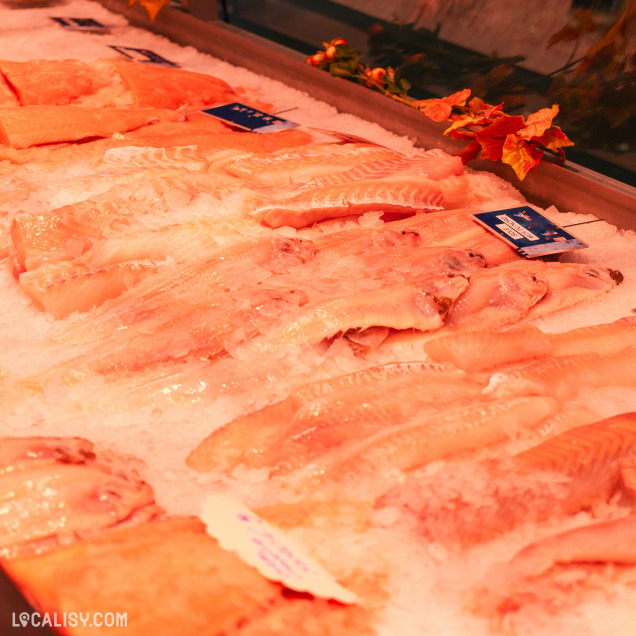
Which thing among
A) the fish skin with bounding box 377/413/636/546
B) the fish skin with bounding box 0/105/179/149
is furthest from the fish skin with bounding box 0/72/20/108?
the fish skin with bounding box 377/413/636/546

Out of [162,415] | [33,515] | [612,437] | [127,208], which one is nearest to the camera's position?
[33,515]

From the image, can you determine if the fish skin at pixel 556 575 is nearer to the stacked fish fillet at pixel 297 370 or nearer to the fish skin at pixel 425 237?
the stacked fish fillet at pixel 297 370

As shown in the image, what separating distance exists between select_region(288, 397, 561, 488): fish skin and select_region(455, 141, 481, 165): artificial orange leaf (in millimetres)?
1865

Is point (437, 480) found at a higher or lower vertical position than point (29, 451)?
higher

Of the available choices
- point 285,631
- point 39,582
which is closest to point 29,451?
point 39,582

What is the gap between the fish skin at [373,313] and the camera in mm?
2168

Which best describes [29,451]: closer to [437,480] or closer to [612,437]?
[437,480]

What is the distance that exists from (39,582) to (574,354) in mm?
1617

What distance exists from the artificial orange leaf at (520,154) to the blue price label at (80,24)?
352 cm

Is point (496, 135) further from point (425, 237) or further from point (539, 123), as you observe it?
point (425, 237)

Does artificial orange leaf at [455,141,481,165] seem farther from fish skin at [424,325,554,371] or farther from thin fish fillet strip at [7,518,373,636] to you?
thin fish fillet strip at [7,518,373,636]

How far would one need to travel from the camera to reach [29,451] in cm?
166

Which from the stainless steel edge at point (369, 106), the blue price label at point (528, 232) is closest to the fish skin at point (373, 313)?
the blue price label at point (528, 232)

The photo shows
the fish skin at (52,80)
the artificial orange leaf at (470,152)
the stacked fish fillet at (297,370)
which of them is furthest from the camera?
the fish skin at (52,80)
